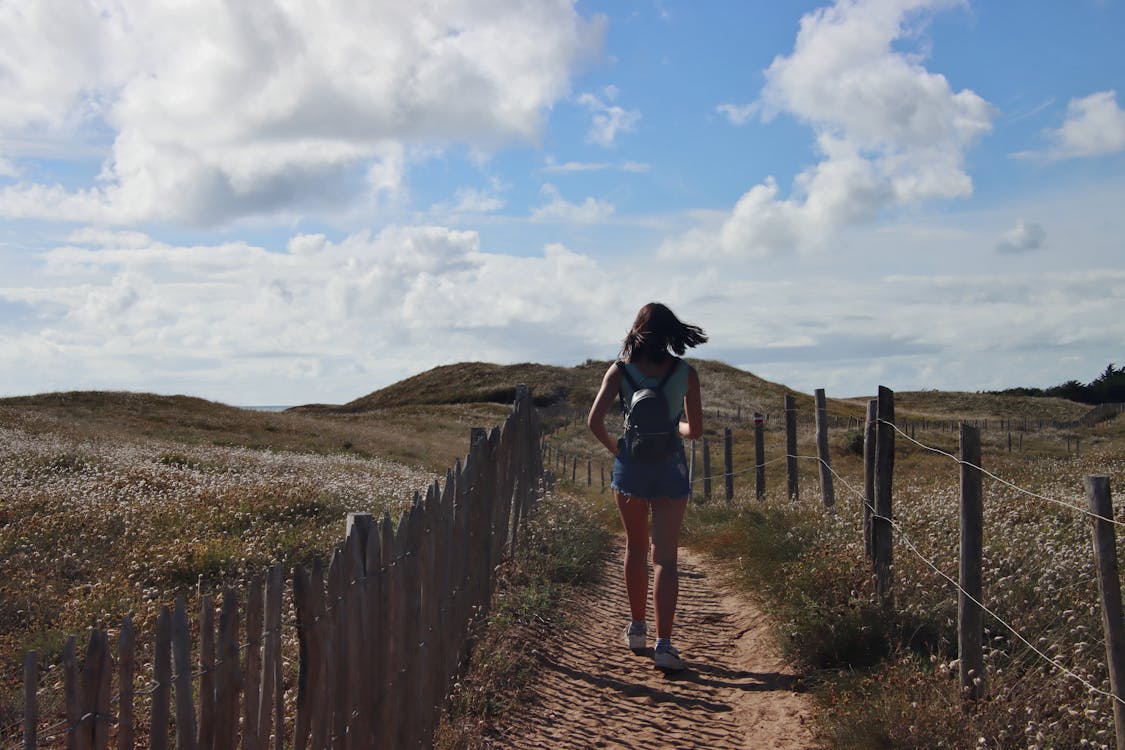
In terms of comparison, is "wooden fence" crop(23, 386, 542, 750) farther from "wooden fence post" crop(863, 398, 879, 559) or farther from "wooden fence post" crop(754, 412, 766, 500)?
"wooden fence post" crop(754, 412, 766, 500)

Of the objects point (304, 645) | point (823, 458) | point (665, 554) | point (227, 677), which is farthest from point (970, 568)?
point (823, 458)

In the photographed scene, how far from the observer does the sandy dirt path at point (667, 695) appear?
5406 mm

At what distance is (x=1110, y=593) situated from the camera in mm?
4031

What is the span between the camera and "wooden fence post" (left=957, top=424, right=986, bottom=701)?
512cm

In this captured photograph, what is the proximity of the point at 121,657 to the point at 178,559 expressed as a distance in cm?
570

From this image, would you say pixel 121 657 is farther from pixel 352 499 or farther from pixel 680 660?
pixel 352 499

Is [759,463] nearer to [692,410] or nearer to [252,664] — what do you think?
[692,410]

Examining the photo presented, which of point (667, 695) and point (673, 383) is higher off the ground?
point (673, 383)

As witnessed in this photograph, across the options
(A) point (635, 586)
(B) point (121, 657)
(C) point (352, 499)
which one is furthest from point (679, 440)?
(C) point (352, 499)

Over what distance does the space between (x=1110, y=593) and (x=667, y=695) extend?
287cm

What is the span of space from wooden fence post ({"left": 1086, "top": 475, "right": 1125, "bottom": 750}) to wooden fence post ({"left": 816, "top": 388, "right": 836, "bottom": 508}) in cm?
580

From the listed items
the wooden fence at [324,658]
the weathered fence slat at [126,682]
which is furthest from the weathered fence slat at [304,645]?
the weathered fence slat at [126,682]

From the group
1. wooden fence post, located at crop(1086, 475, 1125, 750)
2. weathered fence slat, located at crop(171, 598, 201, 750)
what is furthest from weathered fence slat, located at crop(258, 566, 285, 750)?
wooden fence post, located at crop(1086, 475, 1125, 750)

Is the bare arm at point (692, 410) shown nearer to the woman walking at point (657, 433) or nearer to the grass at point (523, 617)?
the woman walking at point (657, 433)
